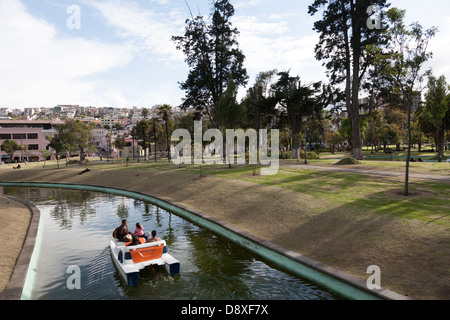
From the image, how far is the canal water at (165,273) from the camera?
9.62 metres

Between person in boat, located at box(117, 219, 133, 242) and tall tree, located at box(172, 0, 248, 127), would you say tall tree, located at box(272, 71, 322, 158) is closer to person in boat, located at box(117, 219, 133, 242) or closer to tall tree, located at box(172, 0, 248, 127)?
tall tree, located at box(172, 0, 248, 127)

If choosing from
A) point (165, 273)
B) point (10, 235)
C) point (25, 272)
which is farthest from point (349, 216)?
point (10, 235)

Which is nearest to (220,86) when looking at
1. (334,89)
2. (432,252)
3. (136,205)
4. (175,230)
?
(334,89)

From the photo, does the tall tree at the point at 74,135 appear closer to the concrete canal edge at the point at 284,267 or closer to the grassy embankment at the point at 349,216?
the grassy embankment at the point at 349,216

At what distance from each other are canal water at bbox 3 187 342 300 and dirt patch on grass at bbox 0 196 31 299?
963 mm

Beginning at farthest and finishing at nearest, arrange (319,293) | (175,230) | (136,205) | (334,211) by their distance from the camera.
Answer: (136,205) < (175,230) < (334,211) < (319,293)

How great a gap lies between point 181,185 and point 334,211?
1590cm

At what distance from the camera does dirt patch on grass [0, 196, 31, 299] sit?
10703 millimetres

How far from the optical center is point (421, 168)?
82.5 ft

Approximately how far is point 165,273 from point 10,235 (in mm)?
9150

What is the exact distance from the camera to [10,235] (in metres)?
14.8

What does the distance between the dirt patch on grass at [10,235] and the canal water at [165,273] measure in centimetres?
96

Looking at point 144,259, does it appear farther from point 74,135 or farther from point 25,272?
point 74,135
